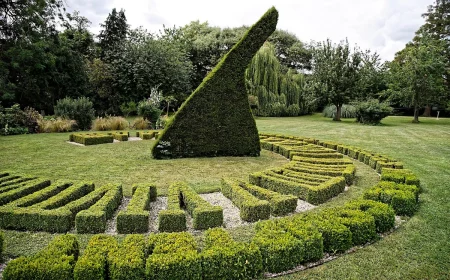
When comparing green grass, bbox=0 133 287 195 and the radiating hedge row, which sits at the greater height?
the radiating hedge row

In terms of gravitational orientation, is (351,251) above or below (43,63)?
below

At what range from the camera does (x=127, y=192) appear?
6133mm

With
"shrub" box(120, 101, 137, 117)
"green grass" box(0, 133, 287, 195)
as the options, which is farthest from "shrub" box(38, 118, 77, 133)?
"shrub" box(120, 101, 137, 117)

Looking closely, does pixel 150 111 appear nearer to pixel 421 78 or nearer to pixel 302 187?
pixel 302 187

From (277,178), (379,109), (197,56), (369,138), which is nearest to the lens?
(277,178)

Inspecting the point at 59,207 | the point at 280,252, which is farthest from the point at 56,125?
the point at 280,252

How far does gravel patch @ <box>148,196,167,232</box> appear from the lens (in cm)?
461

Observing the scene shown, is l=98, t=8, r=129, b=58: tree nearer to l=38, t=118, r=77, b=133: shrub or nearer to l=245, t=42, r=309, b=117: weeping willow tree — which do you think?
l=245, t=42, r=309, b=117: weeping willow tree

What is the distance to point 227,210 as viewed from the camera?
5.36 metres

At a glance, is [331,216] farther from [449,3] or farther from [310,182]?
[449,3]

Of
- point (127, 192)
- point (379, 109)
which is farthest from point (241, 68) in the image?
point (379, 109)

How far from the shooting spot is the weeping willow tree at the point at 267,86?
27.5 meters

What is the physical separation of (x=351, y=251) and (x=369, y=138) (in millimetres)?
12523

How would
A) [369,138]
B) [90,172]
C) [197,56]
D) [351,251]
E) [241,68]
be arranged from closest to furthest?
[351,251], [90,172], [241,68], [369,138], [197,56]
